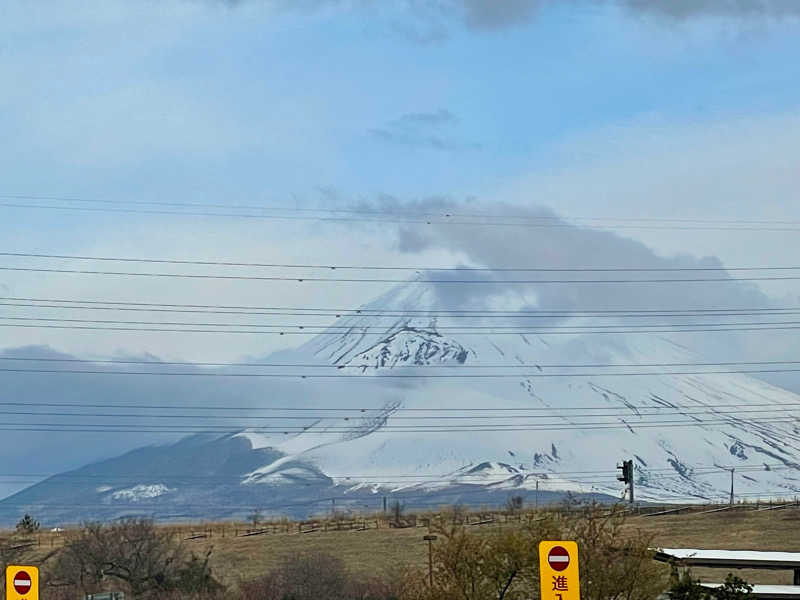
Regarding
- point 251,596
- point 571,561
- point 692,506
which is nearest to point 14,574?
point 571,561

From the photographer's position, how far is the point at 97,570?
77688 millimetres

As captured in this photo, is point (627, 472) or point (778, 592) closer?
point (778, 592)

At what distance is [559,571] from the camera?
90.2 ft

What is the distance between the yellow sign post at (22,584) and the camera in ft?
93.3

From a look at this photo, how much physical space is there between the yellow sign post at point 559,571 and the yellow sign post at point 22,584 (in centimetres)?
942

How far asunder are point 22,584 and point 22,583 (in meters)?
0.02

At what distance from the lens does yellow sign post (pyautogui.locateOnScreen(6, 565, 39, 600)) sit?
28.4 m

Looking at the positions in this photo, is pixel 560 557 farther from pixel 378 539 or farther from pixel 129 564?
pixel 378 539

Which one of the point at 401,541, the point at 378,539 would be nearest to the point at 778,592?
the point at 401,541

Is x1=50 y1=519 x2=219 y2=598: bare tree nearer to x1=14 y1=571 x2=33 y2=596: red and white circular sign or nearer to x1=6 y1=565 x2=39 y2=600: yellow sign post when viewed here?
x1=6 y1=565 x2=39 y2=600: yellow sign post

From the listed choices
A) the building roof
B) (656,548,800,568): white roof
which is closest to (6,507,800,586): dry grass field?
the building roof

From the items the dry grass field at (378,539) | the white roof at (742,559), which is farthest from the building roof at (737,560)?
the dry grass field at (378,539)

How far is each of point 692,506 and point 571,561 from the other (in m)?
90.9

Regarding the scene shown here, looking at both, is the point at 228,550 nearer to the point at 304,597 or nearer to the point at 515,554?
the point at 304,597
